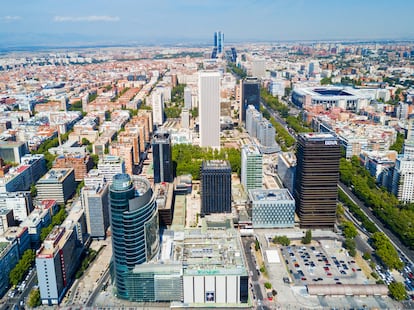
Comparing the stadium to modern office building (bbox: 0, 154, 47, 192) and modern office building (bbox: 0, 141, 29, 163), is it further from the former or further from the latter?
modern office building (bbox: 0, 141, 29, 163)

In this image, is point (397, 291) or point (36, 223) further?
point (36, 223)

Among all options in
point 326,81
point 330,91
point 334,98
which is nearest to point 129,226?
point 334,98

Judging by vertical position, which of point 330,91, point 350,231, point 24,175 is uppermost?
point 330,91

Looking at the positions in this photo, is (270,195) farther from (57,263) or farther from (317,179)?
(57,263)

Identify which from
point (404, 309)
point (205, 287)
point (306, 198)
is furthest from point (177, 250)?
point (404, 309)

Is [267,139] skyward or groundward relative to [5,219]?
skyward

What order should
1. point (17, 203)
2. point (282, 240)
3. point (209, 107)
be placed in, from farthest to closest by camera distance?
point (209, 107) < point (17, 203) < point (282, 240)

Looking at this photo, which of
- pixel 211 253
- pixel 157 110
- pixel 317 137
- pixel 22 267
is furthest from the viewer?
pixel 157 110

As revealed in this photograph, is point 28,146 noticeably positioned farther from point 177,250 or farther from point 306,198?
point 306,198
